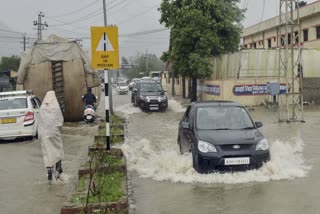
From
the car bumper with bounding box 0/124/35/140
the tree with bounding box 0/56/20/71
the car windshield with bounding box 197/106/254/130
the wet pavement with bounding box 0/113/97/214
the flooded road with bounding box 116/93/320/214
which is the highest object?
the tree with bounding box 0/56/20/71

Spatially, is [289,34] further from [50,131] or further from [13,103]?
[50,131]

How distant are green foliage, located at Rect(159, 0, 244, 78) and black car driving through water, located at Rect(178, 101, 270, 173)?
63.1 ft

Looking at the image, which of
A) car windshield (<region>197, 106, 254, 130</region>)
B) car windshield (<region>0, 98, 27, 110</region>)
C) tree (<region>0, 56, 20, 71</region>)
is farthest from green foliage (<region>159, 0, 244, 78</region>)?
tree (<region>0, 56, 20, 71</region>)

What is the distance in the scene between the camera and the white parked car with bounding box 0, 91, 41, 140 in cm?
1546

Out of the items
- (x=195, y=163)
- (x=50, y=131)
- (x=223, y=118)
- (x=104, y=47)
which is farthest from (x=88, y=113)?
(x=195, y=163)

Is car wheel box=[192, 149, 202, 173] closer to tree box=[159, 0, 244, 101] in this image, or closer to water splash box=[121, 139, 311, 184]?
water splash box=[121, 139, 311, 184]

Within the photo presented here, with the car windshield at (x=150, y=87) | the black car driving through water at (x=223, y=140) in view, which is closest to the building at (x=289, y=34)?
the car windshield at (x=150, y=87)

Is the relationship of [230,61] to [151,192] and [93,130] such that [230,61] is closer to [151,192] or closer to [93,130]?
[93,130]

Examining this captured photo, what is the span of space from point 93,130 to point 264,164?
1158 centimetres

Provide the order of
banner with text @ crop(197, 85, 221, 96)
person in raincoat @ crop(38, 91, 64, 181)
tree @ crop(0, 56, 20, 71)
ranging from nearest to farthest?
person in raincoat @ crop(38, 91, 64, 181)
banner with text @ crop(197, 85, 221, 96)
tree @ crop(0, 56, 20, 71)

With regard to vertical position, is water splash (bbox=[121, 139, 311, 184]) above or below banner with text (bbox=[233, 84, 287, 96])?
below

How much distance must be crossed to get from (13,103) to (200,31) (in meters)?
16.2

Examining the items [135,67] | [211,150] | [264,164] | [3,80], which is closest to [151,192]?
[211,150]

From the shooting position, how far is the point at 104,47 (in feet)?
33.6
